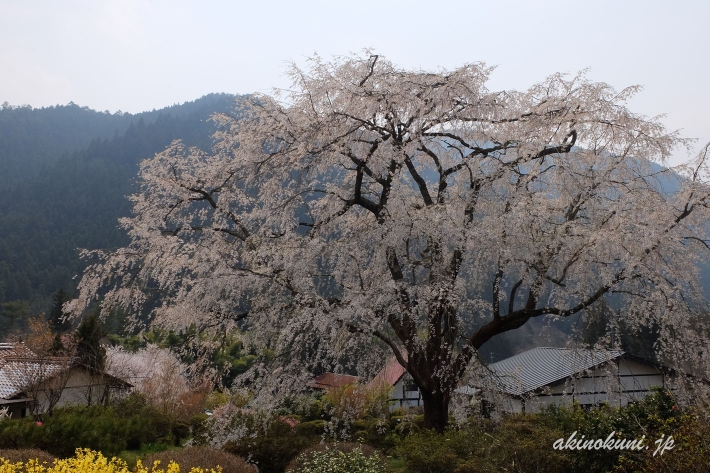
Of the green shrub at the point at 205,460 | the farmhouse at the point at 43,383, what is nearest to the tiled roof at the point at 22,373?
the farmhouse at the point at 43,383

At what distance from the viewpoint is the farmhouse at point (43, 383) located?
49.1 ft

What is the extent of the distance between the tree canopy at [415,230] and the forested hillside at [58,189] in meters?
30.4

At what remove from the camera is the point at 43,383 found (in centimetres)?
1520

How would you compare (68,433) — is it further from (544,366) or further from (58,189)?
(58,189)

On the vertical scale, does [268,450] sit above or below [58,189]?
below

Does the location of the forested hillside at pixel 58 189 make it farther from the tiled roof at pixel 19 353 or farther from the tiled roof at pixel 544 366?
the tiled roof at pixel 544 366

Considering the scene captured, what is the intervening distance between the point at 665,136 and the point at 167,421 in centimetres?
1377

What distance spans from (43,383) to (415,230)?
1339 cm

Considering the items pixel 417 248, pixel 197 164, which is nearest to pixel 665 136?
pixel 417 248

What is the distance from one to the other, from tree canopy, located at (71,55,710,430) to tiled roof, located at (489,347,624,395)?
733mm

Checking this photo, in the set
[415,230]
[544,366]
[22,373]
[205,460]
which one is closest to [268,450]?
[205,460]

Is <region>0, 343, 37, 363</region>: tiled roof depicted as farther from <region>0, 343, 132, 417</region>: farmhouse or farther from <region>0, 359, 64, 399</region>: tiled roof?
<region>0, 359, 64, 399</region>: tiled roof

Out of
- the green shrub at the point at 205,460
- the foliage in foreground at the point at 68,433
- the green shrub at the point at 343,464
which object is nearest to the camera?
the green shrub at the point at 343,464

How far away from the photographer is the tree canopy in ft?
22.6
